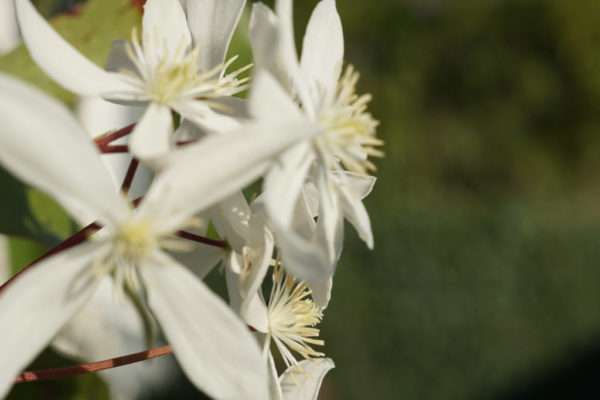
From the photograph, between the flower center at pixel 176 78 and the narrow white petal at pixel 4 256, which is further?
the narrow white petal at pixel 4 256

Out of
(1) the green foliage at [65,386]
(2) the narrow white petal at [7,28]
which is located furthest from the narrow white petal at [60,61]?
(1) the green foliage at [65,386]

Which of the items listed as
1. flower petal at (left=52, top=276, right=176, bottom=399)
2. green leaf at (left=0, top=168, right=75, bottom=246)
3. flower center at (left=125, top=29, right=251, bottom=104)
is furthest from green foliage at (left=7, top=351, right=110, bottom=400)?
flower center at (left=125, top=29, right=251, bottom=104)

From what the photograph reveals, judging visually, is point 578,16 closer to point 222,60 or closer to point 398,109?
point 398,109

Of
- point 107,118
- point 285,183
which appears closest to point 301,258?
point 285,183

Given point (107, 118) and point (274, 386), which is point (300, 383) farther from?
point (107, 118)

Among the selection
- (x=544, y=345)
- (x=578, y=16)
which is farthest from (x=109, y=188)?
(x=578, y=16)

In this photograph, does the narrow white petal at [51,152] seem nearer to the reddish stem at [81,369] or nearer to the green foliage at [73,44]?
the reddish stem at [81,369]
